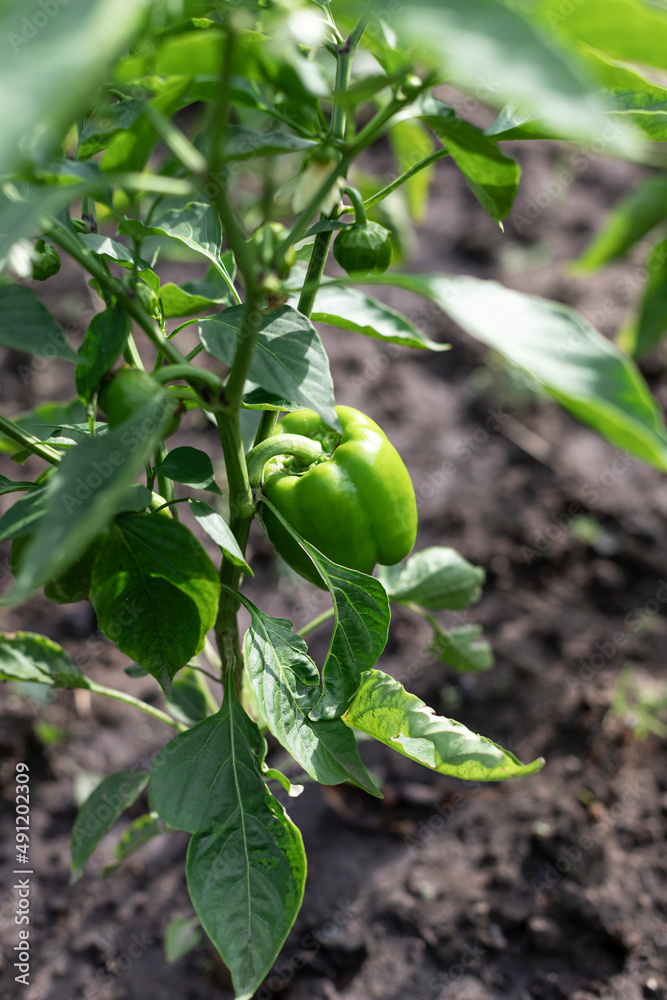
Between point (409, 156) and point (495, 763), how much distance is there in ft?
3.17

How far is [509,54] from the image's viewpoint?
294mm

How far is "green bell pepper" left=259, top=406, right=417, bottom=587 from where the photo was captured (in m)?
0.73

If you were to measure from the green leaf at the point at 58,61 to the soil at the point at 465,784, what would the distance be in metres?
1.19

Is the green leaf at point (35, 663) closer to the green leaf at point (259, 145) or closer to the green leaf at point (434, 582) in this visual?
the green leaf at point (434, 582)

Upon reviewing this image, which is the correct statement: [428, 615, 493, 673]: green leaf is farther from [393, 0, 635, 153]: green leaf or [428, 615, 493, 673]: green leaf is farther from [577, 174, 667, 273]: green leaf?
[577, 174, 667, 273]: green leaf

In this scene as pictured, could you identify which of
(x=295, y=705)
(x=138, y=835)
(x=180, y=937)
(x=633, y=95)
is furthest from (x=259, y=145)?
(x=180, y=937)

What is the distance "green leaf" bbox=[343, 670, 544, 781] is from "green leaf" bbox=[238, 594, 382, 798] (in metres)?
0.03

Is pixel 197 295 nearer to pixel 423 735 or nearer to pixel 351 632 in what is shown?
pixel 351 632

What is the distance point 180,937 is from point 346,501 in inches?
30.4

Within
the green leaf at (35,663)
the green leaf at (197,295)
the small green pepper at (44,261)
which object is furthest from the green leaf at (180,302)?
the green leaf at (35,663)

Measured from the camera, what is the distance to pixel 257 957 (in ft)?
2.20

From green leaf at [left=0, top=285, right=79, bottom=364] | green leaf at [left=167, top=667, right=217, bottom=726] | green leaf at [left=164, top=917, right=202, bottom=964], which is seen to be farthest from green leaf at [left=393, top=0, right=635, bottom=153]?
green leaf at [left=164, top=917, right=202, bottom=964]

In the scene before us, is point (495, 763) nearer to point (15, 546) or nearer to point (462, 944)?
point (15, 546)

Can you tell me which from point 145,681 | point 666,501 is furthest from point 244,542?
point 666,501
